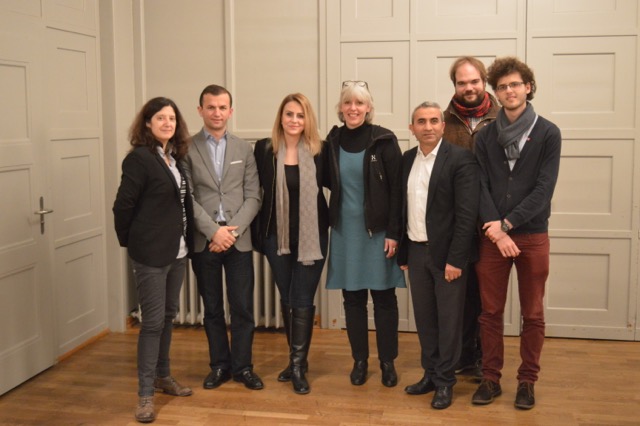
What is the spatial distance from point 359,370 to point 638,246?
75.3 inches

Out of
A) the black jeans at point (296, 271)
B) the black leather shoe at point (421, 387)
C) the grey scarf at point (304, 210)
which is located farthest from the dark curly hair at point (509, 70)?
the black leather shoe at point (421, 387)

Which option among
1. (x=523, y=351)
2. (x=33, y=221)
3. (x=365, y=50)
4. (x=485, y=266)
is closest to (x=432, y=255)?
(x=485, y=266)

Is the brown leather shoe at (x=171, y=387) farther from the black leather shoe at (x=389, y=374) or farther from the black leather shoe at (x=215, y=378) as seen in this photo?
the black leather shoe at (x=389, y=374)

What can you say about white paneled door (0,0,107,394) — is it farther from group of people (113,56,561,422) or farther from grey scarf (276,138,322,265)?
grey scarf (276,138,322,265)

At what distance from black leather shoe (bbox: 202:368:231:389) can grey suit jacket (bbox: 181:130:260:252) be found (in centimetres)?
66

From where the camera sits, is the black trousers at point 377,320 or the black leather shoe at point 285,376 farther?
the black leather shoe at point 285,376

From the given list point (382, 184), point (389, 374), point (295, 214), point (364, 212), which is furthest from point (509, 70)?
point (389, 374)

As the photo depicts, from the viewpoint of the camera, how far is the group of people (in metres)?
3.34

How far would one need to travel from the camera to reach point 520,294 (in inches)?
137

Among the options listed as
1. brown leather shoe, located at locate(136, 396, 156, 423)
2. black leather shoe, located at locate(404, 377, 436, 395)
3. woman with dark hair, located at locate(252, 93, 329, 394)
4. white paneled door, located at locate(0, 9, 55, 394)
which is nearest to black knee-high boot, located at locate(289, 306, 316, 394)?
woman with dark hair, located at locate(252, 93, 329, 394)

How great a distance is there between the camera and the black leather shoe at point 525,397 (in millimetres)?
3496

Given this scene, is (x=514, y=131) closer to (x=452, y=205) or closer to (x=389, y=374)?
(x=452, y=205)

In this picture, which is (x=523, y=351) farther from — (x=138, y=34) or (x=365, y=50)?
(x=138, y=34)

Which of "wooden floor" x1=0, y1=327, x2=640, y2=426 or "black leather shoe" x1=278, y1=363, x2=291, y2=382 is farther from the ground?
"black leather shoe" x1=278, y1=363, x2=291, y2=382
